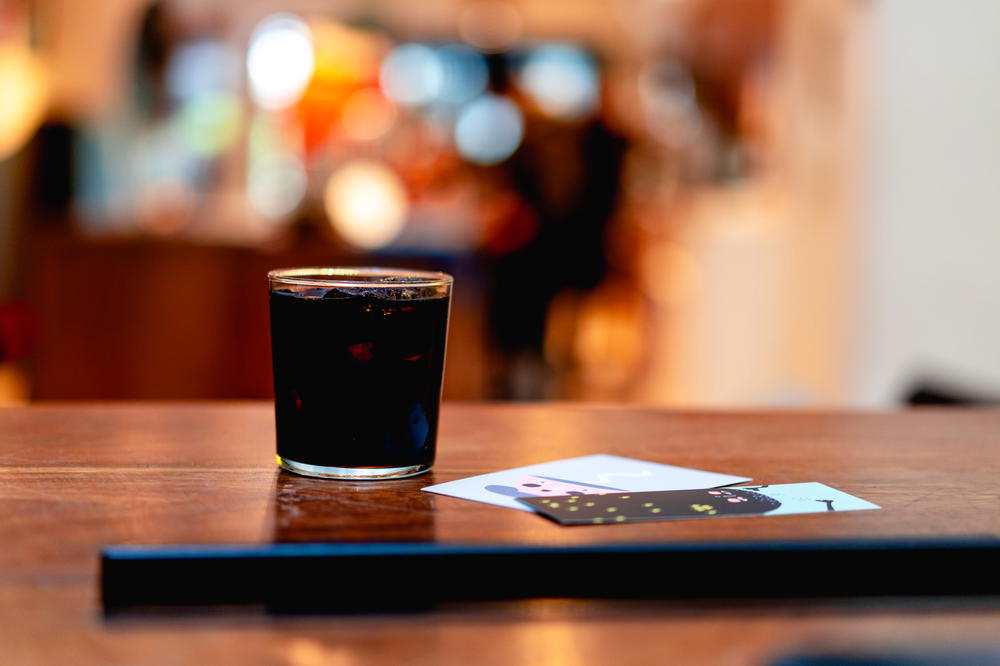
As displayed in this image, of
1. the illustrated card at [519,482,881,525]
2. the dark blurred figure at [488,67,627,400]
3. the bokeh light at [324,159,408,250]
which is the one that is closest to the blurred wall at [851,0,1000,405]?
the illustrated card at [519,482,881,525]

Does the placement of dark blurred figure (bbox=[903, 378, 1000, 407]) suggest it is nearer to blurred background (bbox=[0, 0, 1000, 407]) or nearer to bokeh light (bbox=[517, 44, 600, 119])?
blurred background (bbox=[0, 0, 1000, 407])

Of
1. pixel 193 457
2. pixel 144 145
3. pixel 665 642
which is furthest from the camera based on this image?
pixel 144 145

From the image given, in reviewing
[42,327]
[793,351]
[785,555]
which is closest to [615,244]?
[793,351]

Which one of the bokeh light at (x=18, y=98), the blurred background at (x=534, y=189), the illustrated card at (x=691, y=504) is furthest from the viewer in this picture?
the bokeh light at (x=18, y=98)

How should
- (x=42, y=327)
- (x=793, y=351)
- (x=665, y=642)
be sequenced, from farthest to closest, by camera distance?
(x=793, y=351), (x=42, y=327), (x=665, y=642)

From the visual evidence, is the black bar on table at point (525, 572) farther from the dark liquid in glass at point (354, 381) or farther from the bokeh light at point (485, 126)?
the bokeh light at point (485, 126)

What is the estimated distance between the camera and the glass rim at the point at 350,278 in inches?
26.5

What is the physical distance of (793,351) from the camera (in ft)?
Answer: 13.1

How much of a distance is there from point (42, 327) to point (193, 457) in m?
3.12

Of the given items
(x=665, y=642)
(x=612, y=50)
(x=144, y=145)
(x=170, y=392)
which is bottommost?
(x=170, y=392)

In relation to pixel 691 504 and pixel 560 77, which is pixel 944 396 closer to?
pixel 691 504

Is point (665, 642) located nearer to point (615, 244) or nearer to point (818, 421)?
point (818, 421)

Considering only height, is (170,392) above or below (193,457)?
below

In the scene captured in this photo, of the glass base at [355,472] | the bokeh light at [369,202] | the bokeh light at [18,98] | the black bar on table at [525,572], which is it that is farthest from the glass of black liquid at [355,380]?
the bokeh light at [18,98]
